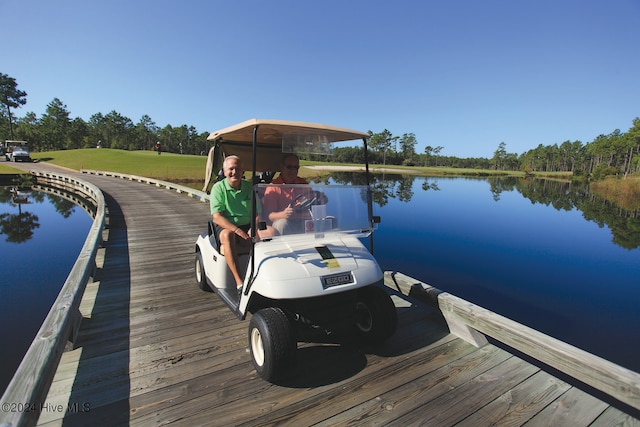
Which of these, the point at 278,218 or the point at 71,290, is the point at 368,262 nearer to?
the point at 278,218

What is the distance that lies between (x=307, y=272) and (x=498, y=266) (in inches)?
334

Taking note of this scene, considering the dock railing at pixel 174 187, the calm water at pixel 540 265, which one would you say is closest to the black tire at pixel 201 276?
the dock railing at pixel 174 187

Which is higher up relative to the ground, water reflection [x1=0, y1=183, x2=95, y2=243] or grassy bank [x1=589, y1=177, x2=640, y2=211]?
grassy bank [x1=589, y1=177, x2=640, y2=211]

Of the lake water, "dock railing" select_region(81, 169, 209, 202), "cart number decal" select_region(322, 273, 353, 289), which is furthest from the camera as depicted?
"dock railing" select_region(81, 169, 209, 202)

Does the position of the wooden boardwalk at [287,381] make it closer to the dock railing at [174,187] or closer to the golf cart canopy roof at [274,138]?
the golf cart canopy roof at [274,138]

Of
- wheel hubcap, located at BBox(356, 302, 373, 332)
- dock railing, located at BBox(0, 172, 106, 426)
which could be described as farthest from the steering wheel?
dock railing, located at BBox(0, 172, 106, 426)

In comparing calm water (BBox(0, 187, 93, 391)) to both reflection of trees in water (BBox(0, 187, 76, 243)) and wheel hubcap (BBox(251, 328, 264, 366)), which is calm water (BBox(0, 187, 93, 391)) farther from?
wheel hubcap (BBox(251, 328, 264, 366))

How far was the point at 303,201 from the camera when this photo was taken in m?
3.15

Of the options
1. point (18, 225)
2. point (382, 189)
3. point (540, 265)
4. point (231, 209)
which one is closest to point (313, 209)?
point (231, 209)

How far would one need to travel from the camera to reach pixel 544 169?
10688cm

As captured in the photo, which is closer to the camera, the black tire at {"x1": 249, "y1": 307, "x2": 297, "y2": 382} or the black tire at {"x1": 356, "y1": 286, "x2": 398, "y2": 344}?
the black tire at {"x1": 249, "y1": 307, "x2": 297, "y2": 382}

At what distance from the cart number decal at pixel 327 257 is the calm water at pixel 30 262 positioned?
4478 millimetres

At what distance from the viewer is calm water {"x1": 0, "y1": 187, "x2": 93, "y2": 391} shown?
486 cm

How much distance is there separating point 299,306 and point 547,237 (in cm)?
1378
